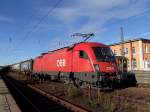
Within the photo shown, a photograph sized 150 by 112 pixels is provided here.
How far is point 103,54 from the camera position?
1838cm

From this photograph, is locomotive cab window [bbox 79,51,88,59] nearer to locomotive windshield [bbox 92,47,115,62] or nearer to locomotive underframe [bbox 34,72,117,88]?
locomotive windshield [bbox 92,47,115,62]

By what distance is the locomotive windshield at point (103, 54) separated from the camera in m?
18.0

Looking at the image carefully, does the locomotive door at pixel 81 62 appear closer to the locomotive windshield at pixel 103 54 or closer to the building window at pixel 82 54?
the building window at pixel 82 54

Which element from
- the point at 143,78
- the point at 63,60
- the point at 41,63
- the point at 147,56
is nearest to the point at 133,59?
the point at 147,56

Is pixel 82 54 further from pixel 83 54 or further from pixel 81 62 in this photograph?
pixel 81 62

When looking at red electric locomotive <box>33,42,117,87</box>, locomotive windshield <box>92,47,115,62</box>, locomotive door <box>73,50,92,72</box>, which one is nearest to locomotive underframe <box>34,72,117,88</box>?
red electric locomotive <box>33,42,117,87</box>

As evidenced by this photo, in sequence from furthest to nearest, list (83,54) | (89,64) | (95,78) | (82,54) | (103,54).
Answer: (82,54), (83,54), (103,54), (89,64), (95,78)

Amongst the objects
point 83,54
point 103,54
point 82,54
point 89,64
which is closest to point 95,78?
point 89,64

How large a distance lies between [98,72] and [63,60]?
244 inches

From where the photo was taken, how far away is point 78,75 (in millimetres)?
19062

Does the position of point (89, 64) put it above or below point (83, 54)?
below

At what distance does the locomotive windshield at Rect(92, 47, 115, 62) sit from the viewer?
1801cm

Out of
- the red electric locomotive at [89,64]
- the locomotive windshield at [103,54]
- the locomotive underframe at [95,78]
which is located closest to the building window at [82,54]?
the red electric locomotive at [89,64]

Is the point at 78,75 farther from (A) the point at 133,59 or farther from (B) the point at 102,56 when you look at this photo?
(A) the point at 133,59
